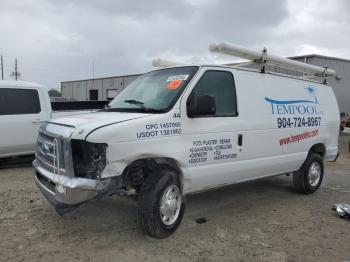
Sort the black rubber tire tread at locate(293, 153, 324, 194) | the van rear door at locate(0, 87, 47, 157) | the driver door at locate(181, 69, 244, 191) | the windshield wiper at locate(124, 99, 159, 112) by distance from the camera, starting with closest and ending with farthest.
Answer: the windshield wiper at locate(124, 99, 159, 112) < the driver door at locate(181, 69, 244, 191) < the black rubber tire tread at locate(293, 153, 324, 194) < the van rear door at locate(0, 87, 47, 157)

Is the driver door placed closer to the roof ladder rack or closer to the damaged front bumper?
the roof ladder rack

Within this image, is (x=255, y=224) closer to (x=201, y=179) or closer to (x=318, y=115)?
(x=201, y=179)

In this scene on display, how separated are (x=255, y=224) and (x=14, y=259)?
9.99 ft

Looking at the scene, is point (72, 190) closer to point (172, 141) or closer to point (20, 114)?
point (172, 141)

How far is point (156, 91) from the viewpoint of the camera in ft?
16.8

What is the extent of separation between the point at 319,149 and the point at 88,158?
483 cm

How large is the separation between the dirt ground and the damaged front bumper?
0.50m

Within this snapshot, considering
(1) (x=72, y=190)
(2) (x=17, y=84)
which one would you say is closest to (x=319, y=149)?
(1) (x=72, y=190)

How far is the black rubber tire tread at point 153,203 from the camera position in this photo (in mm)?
4387

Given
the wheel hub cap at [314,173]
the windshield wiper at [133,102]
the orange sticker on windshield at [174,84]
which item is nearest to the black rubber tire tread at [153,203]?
the windshield wiper at [133,102]

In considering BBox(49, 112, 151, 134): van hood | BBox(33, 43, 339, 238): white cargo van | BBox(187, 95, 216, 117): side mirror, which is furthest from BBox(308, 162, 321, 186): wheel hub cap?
BBox(49, 112, 151, 134): van hood

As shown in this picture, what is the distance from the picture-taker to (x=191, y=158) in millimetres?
4836

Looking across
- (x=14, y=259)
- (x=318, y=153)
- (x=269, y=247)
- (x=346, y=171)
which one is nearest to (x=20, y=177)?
(x=14, y=259)

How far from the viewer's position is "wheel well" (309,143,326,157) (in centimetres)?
714
